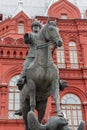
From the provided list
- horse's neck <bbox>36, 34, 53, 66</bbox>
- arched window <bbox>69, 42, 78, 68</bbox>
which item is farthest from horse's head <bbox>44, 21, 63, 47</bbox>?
arched window <bbox>69, 42, 78, 68</bbox>

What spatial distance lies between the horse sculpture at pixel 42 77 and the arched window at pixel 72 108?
16698mm

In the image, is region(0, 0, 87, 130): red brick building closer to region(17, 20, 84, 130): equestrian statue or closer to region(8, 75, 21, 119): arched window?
region(8, 75, 21, 119): arched window

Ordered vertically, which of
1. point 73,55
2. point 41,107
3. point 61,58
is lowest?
point 41,107

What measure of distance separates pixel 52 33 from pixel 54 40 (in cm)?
21

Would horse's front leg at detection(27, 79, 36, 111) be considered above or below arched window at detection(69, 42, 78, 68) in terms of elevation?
below

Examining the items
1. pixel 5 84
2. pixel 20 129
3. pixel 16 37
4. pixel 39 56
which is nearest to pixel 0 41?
pixel 16 37

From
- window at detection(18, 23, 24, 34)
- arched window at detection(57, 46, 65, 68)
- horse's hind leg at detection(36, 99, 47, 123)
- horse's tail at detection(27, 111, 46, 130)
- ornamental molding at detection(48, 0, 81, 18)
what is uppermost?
ornamental molding at detection(48, 0, 81, 18)

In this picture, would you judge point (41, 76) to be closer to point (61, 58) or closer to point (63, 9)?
point (61, 58)

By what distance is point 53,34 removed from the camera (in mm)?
6664

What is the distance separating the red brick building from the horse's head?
48.1ft

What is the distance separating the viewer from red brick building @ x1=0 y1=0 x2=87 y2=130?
75.6 ft

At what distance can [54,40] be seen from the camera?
6.57 meters

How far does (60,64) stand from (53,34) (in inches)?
780

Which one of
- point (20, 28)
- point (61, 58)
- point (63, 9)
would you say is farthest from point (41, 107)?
point (63, 9)
